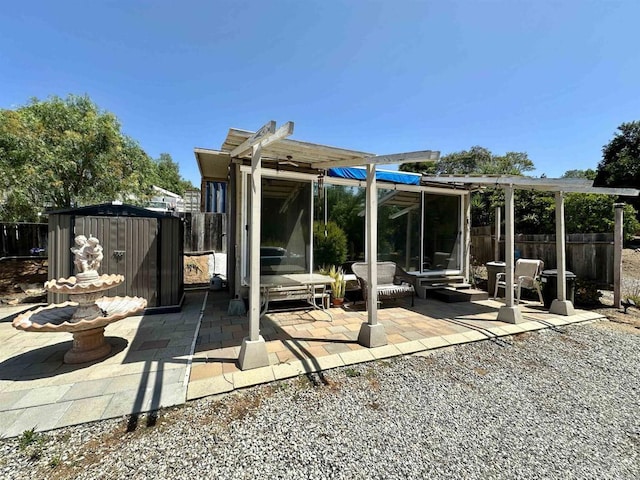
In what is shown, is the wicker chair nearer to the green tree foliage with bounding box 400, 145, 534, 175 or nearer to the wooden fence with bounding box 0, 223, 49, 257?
the wooden fence with bounding box 0, 223, 49, 257

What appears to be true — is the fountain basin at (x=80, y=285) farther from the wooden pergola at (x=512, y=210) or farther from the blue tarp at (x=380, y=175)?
the wooden pergola at (x=512, y=210)

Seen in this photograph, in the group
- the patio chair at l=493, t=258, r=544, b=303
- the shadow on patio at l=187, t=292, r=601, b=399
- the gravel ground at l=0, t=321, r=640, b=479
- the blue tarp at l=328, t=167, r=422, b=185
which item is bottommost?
the gravel ground at l=0, t=321, r=640, b=479

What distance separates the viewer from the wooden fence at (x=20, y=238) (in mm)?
6969

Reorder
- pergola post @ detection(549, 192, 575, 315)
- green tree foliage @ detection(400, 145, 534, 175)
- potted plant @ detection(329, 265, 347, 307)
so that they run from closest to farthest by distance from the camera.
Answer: pergola post @ detection(549, 192, 575, 315), potted plant @ detection(329, 265, 347, 307), green tree foliage @ detection(400, 145, 534, 175)

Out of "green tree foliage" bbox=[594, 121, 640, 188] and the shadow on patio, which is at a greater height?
"green tree foliage" bbox=[594, 121, 640, 188]

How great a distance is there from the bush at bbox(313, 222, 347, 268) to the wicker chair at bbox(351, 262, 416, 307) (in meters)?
0.55

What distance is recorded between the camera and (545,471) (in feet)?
5.38

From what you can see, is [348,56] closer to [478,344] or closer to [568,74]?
[568,74]

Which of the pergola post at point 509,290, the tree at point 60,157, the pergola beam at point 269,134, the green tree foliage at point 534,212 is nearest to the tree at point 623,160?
the green tree foliage at point 534,212

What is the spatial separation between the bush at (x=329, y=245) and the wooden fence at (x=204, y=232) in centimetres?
708

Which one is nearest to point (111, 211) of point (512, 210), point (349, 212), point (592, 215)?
point (349, 212)

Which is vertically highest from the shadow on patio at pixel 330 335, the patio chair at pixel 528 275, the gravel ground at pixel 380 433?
the patio chair at pixel 528 275

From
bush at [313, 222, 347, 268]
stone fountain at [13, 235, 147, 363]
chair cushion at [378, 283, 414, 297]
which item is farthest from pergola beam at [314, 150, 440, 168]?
stone fountain at [13, 235, 147, 363]

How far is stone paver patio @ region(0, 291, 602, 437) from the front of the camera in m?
2.18
